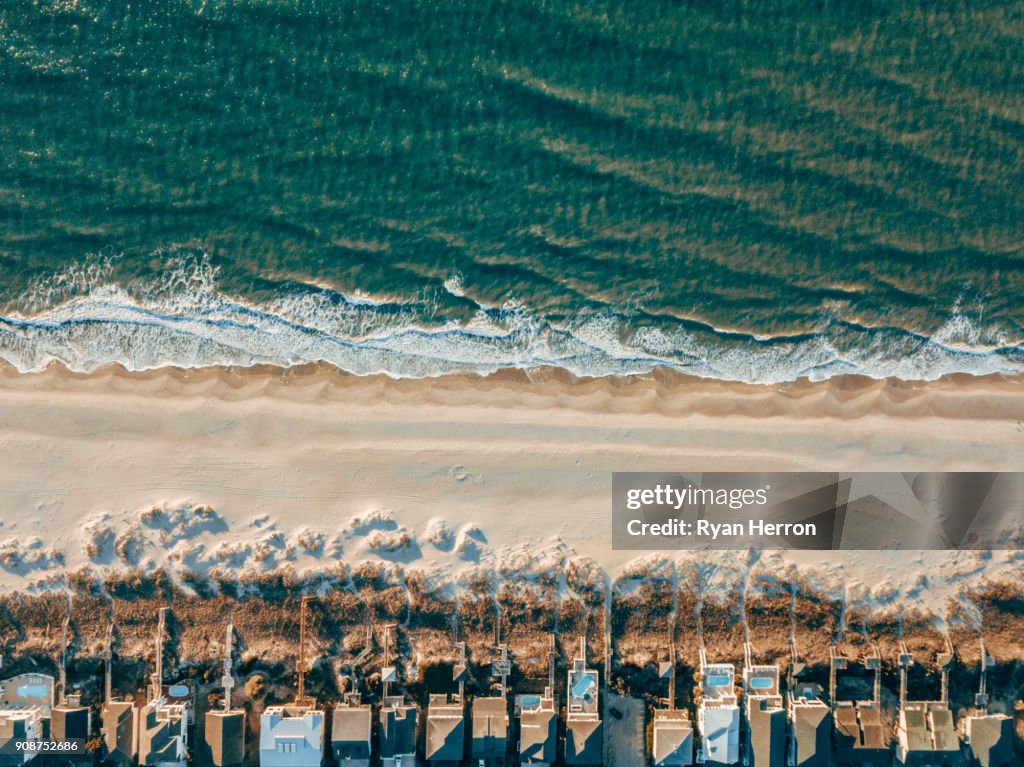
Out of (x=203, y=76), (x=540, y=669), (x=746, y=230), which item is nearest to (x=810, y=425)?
(x=746, y=230)

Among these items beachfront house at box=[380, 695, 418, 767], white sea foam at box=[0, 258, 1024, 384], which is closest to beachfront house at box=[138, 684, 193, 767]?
beachfront house at box=[380, 695, 418, 767]

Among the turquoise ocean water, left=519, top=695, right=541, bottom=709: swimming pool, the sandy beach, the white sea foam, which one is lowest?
left=519, top=695, right=541, bottom=709: swimming pool

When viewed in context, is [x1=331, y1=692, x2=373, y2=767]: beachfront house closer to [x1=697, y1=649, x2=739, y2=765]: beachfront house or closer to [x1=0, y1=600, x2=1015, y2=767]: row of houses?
[x1=0, y1=600, x2=1015, y2=767]: row of houses

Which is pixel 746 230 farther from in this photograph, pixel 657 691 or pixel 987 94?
pixel 657 691

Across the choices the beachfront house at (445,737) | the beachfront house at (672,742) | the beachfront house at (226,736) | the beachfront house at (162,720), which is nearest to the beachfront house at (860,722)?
the beachfront house at (672,742)

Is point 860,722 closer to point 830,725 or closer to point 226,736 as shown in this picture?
point 830,725

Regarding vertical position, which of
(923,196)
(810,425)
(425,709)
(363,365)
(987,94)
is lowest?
(425,709)

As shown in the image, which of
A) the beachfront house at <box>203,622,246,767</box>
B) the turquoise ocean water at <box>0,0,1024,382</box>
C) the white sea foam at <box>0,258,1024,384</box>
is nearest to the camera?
the beachfront house at <box>203,622,246,767</box>
